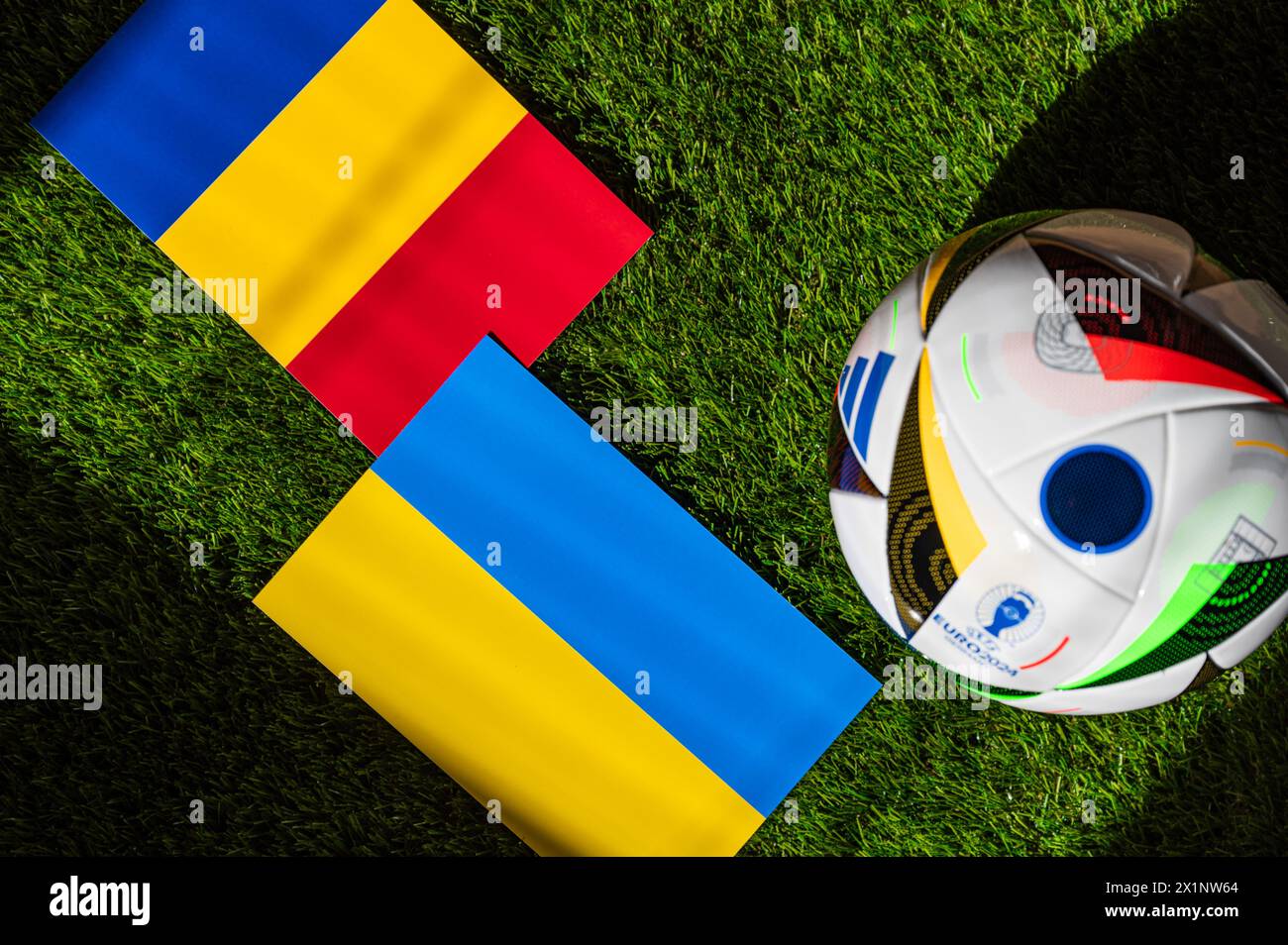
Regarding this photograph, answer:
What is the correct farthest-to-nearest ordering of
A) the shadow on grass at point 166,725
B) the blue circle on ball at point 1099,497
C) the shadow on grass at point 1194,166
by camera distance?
the shadow on grass at point 166,725, the shadow on grass at point 1194,166, the blue circle on ball at point 1099,497

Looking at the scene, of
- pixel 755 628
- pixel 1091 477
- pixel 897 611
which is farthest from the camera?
pixel 755 628

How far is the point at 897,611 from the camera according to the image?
108 inches

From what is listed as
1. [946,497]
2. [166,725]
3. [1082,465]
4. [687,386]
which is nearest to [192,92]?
[687,386]

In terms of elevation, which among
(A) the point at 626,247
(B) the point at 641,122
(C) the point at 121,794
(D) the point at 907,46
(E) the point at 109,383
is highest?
(D) the point at 907,46

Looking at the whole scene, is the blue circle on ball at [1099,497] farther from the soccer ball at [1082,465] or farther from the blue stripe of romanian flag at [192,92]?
the blue stripe of romanian flag at [192,92]

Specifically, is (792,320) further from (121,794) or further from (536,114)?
(121,794)

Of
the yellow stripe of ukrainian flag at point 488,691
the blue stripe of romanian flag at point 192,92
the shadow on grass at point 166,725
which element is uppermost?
the blue stripe of romanian flag at point 192,92

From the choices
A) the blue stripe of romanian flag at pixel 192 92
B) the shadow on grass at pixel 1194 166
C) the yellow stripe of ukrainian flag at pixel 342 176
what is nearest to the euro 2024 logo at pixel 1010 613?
the shadow on grass at pixel 1194 166

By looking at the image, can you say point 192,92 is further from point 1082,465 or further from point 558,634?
point 1082,465

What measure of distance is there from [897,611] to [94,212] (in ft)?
10.8

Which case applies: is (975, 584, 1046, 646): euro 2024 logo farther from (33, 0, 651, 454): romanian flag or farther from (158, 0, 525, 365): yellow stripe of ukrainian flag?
(158, 0, 525, 365): yellow stripe of ukrainian flag

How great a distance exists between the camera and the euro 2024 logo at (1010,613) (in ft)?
8.12

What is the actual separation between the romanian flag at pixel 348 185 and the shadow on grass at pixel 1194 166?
1575 millimetres
